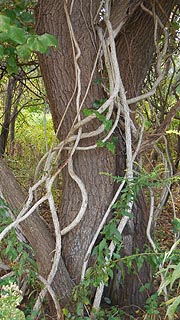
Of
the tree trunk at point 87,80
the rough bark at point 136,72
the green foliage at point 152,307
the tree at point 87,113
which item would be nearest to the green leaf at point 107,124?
the tree at point 87,113

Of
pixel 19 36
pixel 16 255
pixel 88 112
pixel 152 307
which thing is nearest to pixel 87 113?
pixel 88 112

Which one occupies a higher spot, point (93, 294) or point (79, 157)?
point (79, 157)

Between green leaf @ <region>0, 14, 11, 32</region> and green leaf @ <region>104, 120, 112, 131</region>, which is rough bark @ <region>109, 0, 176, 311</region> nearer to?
green leaf @ <region>104, 120, 112, 131</region>

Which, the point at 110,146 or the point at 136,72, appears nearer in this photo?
the point at 110,146

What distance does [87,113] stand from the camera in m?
1.76

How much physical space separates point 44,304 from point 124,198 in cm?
60

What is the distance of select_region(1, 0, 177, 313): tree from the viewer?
184 cm

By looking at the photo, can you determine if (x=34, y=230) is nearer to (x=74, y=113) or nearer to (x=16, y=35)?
(x=74, y=113)

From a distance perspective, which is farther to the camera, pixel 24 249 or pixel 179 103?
pixel 179 103

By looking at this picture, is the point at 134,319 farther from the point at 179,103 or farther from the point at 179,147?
the point at 179,147

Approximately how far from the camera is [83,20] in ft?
6.15

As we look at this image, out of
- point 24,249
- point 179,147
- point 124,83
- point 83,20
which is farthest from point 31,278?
point 179,147

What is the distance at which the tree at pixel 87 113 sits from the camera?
1.84m

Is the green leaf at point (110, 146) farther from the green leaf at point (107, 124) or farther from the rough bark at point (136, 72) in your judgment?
the rough bark at point (136, 72)
